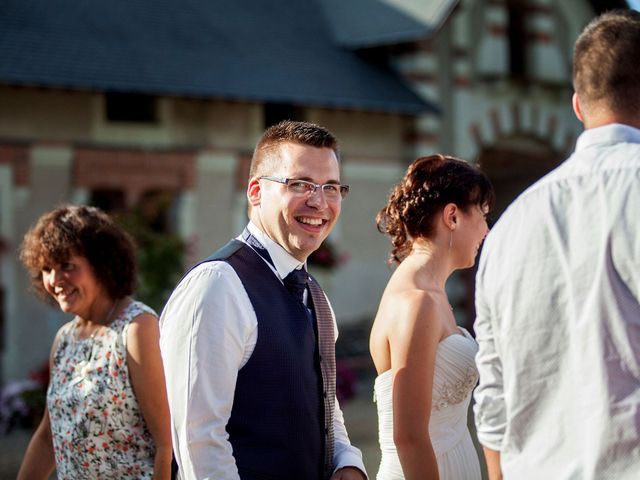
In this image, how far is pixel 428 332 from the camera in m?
3.08

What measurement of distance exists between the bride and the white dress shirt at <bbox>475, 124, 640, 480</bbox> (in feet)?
2.30

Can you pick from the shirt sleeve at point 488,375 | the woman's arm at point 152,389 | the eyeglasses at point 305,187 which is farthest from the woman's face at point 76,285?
the shirt sleeve at point 488,375

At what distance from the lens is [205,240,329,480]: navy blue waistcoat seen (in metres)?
2.72

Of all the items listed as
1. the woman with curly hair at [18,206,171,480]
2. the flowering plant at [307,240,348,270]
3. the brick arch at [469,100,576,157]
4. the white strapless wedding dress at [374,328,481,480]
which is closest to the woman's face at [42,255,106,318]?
the woman with curly hair at [18,206,171,480]

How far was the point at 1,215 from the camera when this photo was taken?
12.1m

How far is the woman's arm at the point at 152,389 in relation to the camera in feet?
10.9

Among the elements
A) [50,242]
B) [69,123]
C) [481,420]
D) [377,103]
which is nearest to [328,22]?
[377,103]

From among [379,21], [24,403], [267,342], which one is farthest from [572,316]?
[379,21]

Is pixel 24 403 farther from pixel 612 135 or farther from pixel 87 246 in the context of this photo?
pixel 612 135

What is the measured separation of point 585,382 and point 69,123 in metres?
11.2

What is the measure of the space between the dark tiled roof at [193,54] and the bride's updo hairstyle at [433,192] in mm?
9054

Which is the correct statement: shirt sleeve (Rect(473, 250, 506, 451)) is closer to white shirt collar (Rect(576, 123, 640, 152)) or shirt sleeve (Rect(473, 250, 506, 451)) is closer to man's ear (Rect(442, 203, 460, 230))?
white shirt collar (Rect(576, 123, 640, 152))

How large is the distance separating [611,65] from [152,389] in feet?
6.04

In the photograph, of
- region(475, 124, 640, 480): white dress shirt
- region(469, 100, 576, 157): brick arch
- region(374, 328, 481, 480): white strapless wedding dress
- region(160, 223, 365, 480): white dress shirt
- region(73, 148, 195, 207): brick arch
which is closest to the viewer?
region(475, 124, 640, 480): white dress shirt
